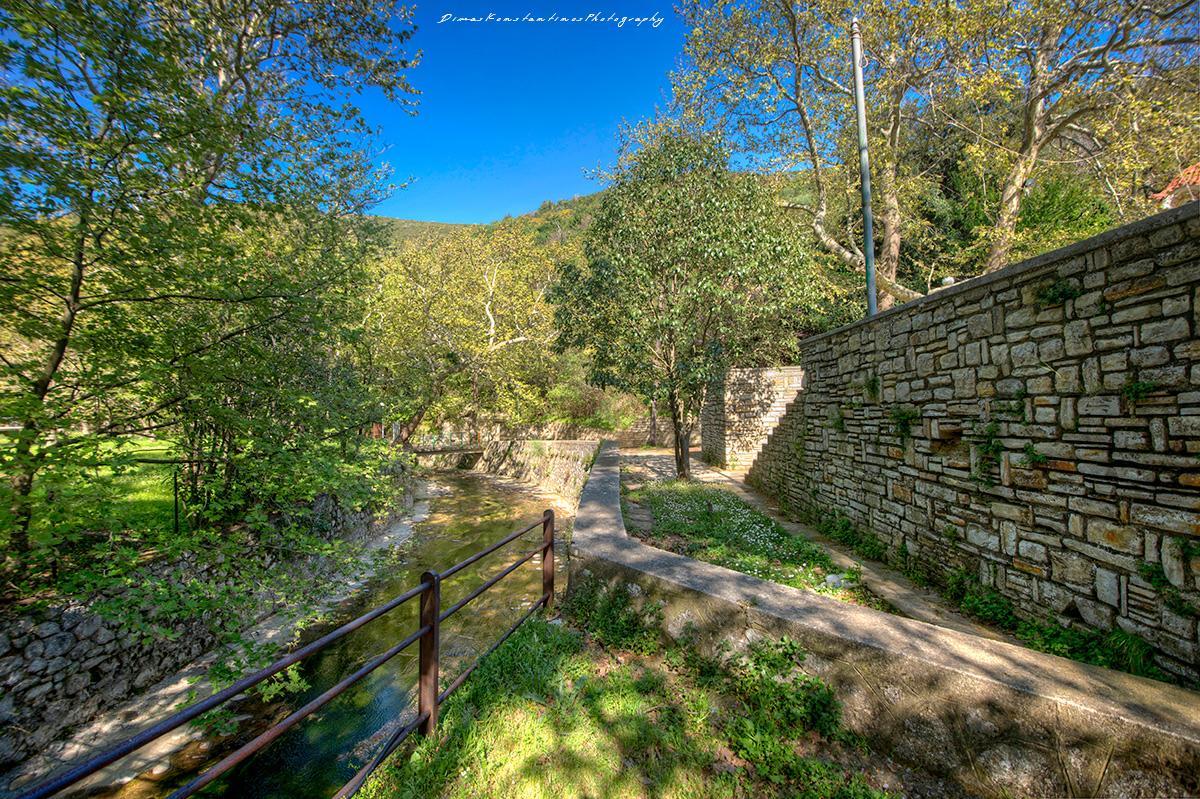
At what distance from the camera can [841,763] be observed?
6.89ft

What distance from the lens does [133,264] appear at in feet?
11.7

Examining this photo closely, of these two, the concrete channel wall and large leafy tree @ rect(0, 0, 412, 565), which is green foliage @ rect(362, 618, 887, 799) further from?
A: large leafy tree @ rect(0, 0, 412, 565)

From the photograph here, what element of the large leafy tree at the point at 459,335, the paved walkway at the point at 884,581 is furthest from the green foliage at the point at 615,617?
the large leafy tree at the point at 459,335

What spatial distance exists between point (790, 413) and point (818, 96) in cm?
852

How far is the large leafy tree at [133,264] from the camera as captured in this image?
3.13 metres

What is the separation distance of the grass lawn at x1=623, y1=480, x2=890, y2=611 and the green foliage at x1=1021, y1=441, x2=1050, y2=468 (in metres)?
1.47

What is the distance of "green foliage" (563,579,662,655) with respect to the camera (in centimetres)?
317

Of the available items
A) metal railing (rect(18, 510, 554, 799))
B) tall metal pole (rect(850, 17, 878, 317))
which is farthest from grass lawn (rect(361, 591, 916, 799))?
tall metal pole (rect(850, 17, 878, 317))

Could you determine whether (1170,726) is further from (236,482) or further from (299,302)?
(236,482)

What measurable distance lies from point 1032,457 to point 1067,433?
28cm

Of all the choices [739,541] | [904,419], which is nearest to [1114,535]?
[904,419]

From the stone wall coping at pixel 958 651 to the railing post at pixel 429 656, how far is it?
1517 millimetres

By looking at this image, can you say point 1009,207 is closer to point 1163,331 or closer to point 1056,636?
point 1163,331

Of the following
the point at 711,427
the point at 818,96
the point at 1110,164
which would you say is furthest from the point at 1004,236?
the point at 711,427
